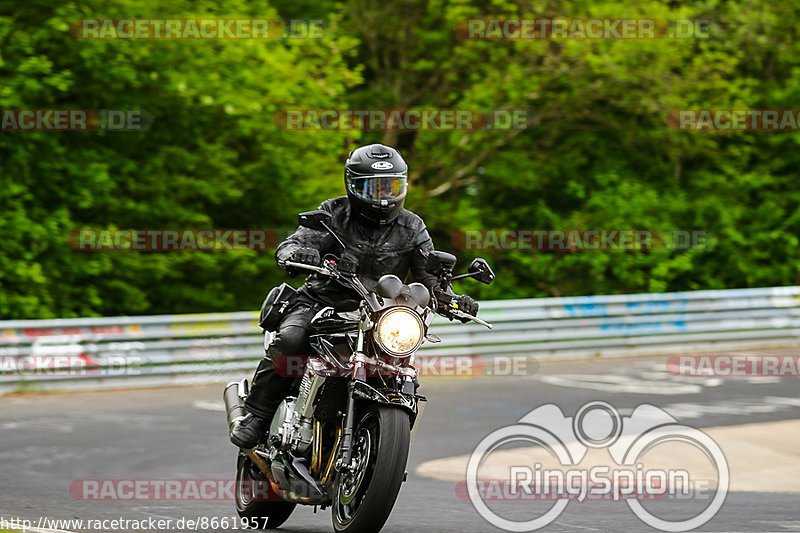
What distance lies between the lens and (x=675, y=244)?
24.8 meters

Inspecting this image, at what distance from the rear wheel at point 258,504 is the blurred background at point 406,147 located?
1129 centimetres

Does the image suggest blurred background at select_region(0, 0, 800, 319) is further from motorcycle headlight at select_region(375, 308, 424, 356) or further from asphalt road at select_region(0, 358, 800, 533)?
motorcycle headlight at select_region(375, 308, 424, 356)

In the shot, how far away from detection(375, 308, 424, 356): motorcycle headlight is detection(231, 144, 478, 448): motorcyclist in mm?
586

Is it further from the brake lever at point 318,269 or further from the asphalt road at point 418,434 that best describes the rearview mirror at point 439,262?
the asphalt road at point 418,434

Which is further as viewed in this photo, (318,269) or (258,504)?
(258,504)

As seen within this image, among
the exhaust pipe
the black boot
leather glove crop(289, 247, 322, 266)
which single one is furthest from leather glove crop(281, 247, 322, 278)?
the exhaust pipe

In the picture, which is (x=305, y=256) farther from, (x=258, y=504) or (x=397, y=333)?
(x=258, y=504)

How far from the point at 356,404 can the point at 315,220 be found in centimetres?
Answer: 104

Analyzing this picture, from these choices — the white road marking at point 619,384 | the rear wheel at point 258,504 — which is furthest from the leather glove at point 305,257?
the white road marking at point 619,384

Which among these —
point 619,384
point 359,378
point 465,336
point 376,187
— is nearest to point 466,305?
point 376,187

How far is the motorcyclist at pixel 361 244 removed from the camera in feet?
22.9

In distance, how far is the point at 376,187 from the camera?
274 inches

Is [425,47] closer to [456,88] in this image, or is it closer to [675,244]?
[456,88]

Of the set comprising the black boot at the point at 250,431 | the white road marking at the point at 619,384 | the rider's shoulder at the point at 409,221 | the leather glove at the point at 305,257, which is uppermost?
the rider's shoulder at the point at 409,221
